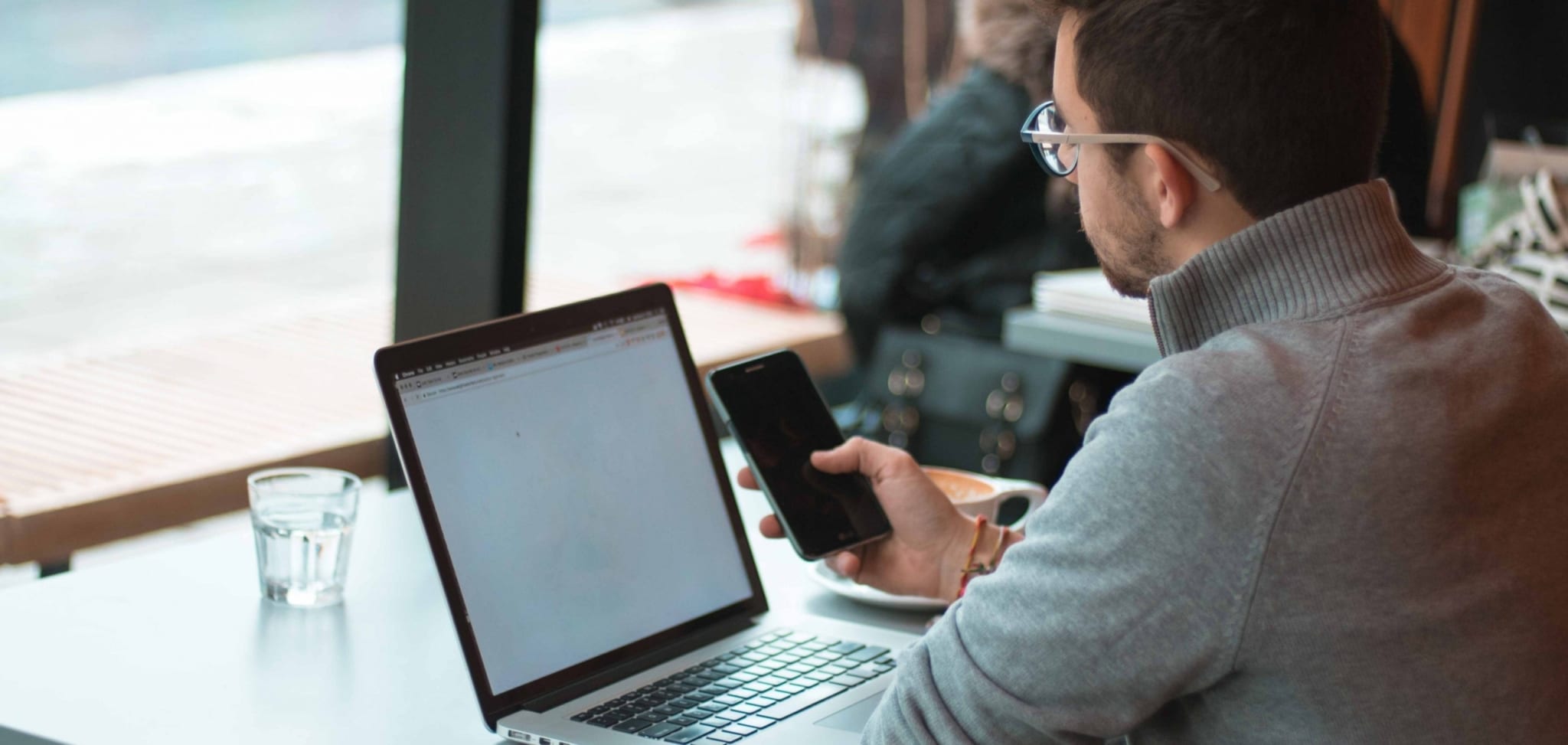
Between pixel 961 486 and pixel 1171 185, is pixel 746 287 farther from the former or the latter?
pixel 1171 185

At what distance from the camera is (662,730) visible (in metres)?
1.18

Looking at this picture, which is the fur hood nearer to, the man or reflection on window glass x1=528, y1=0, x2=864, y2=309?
reflection on window glass x1=528, y1=0, x2=864, y2=309

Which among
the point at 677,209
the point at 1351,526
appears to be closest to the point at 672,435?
the point at 1351,526

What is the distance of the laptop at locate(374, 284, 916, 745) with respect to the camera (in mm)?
1205

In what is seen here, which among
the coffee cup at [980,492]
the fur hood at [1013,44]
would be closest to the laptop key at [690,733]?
the coffee cup at [980,492]

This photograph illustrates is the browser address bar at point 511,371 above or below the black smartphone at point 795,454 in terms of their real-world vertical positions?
above

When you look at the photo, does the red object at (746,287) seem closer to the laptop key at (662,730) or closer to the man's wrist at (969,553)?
the man's wrist at (969,553)

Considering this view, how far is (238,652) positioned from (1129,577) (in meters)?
0.76

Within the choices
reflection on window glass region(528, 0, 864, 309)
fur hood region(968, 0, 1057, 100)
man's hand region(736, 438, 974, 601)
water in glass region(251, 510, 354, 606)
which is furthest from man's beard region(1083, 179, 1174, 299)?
reflection on window glass region(528, 0, 864, 309)

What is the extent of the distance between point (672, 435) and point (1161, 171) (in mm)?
526

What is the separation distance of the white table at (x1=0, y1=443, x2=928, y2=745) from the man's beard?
0.46 metres

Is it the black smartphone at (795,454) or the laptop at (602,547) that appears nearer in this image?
the laptop at (602,547)

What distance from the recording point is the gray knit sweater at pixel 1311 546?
0.91 m

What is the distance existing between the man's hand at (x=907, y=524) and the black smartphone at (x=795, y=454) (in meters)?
0.01
